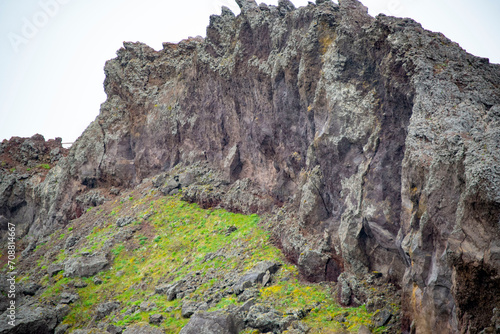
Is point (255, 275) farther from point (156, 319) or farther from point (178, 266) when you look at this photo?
point (178, 266)

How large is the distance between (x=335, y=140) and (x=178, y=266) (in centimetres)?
1204

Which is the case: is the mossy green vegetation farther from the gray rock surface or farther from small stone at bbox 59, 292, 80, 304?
the gray rock surface

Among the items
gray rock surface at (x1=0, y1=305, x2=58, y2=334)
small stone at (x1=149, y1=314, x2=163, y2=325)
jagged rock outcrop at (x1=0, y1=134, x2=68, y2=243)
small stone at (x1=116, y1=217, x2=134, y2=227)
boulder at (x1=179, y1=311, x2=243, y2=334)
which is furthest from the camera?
jagged rock outcrop at (x1=0, y1=134, x2=68, y2=243)

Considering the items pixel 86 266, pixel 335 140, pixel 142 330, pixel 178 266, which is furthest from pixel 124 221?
pixel 335 140

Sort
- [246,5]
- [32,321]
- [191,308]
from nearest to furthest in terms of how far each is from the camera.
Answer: [191,308], [32,321], [246,5]

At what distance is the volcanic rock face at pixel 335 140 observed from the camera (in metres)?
9.70

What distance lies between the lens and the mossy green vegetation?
15570mm

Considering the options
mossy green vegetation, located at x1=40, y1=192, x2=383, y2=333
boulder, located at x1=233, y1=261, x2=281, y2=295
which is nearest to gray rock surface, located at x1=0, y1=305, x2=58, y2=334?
mossy green vegetation, located at x1=40, y1=192, x2=383, y2=333

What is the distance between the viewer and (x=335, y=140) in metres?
17.6

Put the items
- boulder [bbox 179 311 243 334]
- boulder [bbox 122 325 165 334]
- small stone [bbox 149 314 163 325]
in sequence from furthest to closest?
small stone [bbox 149 314 163 325], boulder [bbox 122 325 165 334], boulder [bbox 179 311 243 334]

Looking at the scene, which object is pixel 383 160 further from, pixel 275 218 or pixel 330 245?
pixel 275 218

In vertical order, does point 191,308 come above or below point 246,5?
below

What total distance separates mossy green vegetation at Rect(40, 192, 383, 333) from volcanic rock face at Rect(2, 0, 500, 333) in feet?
5.54

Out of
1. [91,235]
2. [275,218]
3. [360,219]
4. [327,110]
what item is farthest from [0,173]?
[360,219]
